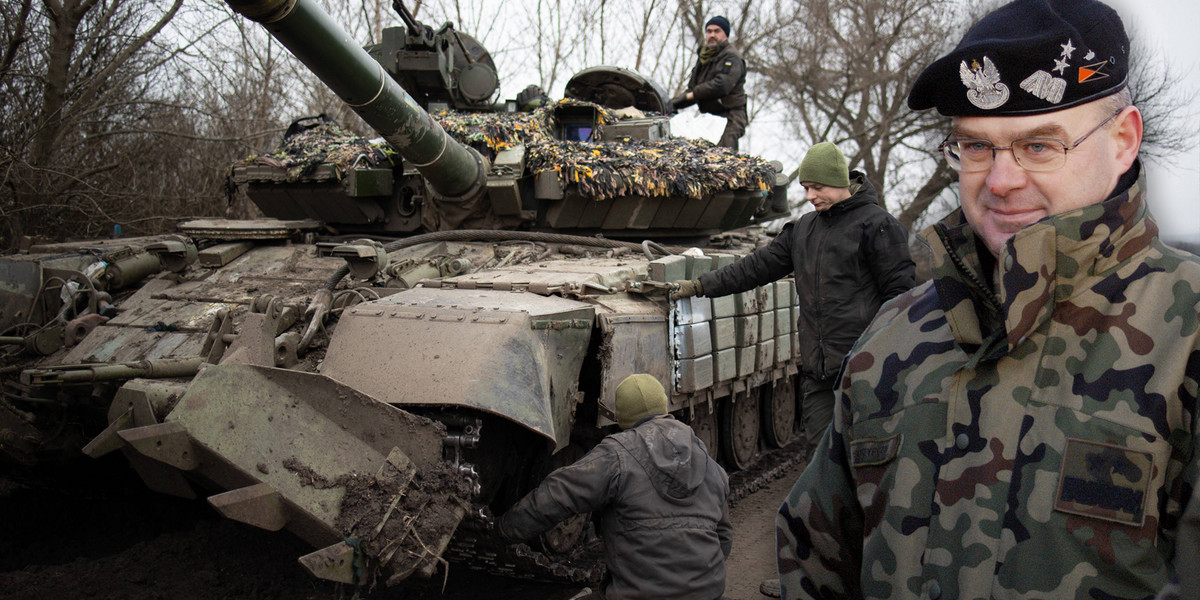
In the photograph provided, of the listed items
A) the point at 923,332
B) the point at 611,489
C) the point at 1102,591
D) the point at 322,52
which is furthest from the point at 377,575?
the point at 1102,591

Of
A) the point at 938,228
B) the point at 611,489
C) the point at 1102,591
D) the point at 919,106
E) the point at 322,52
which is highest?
the point at 322,52

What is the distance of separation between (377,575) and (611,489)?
3.12ft

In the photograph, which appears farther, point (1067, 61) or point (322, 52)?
point (322, 52)

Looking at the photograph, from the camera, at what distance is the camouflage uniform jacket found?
1.27 metres

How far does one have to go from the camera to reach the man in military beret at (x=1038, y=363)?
4.18ft

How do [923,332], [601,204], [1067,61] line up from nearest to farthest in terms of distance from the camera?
[1067,61]
[923,332]
[601,204]

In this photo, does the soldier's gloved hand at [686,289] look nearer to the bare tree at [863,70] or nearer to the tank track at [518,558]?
the tank track at [518,558]

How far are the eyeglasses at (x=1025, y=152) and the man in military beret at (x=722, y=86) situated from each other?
25.4ft

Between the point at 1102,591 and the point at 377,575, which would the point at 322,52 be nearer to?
the point at 377,575

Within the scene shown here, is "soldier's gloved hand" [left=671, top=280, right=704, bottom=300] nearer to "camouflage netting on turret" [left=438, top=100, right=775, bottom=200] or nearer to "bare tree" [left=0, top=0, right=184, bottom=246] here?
"camouflage netting on turret" [left=438, top=100, right=775, bottom=200]

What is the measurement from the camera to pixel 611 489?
373 cm

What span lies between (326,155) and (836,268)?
12.8 ft

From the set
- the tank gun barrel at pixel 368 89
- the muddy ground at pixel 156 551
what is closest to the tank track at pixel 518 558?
the muddy ground at pixel 156 551

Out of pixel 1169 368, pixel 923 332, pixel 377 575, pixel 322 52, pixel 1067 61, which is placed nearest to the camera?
pixel 1169 368
